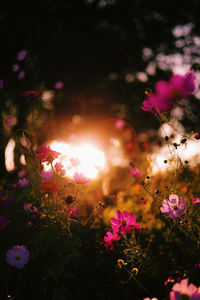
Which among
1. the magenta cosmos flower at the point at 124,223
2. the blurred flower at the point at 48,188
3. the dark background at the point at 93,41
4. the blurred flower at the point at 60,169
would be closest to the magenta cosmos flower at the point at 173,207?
the magenta cosmos flower at the point at 124,223

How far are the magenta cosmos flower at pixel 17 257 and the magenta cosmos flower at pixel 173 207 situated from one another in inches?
21.6

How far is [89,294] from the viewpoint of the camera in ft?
3.95

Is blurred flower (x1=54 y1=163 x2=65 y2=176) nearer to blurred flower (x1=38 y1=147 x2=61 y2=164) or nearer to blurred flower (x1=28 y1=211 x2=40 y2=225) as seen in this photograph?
blurred flower (x1=38 y1=147 x2=61 y2=164)

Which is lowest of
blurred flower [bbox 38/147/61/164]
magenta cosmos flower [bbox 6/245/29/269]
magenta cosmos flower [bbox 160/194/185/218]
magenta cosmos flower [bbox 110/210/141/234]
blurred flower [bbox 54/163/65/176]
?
magenta cosmos flower [bbox 110/210/141/234]

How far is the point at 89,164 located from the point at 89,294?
782 millimetres

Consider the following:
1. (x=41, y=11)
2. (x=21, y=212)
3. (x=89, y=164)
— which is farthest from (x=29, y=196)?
(x=41, y=11)

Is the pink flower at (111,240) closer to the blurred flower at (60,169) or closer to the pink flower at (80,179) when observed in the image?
the pink flower at (80,179)

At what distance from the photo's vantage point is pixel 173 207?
1.07m

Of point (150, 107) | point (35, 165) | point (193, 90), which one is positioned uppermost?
point (193, 90)

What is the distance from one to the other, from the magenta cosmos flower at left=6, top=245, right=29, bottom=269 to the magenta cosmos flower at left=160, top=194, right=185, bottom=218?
548 millimetres

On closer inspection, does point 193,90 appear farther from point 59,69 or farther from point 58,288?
point 59,69

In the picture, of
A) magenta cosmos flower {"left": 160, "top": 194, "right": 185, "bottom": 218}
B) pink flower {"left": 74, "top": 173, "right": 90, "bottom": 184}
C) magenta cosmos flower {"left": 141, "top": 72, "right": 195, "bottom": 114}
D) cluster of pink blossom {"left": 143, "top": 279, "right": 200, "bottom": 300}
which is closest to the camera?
cluster of pink blossom {"left": 143, "top": 279, "right": 200, "bottom": 300}

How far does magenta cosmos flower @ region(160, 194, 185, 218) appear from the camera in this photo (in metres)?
1.06

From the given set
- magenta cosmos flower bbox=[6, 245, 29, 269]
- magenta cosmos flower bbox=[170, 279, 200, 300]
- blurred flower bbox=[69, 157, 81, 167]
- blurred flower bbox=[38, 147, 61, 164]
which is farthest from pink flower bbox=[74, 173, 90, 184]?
magenta cosmos flower bbox=[170, 279, 200, 300]
